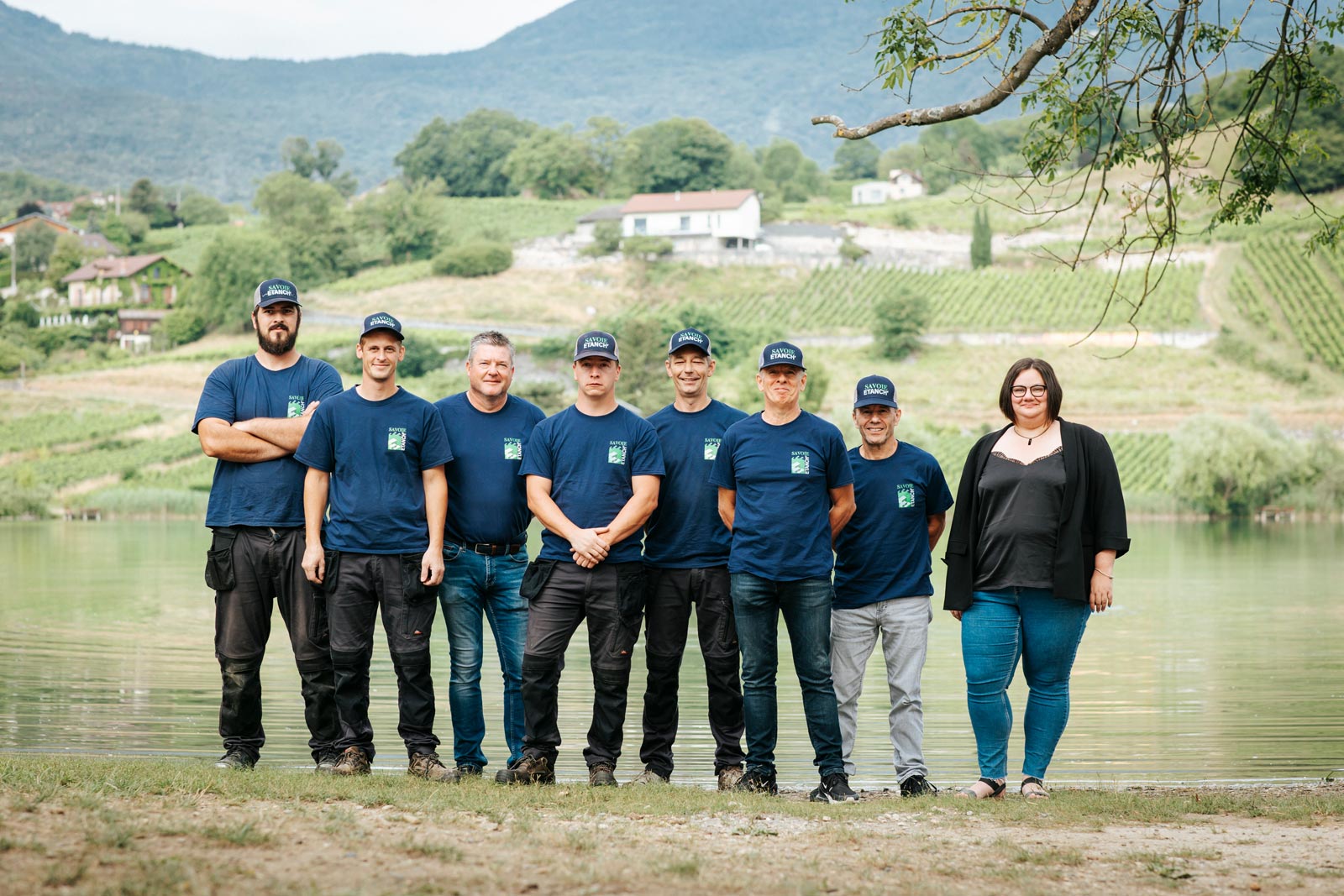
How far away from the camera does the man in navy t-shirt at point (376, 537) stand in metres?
6.29

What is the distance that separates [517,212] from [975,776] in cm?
11186

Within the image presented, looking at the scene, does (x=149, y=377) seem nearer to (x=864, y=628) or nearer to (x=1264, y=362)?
(x=1264, y=362)

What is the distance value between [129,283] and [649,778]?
97.7 m

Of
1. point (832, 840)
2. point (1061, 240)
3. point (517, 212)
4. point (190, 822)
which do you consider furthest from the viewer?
point (517, 212)

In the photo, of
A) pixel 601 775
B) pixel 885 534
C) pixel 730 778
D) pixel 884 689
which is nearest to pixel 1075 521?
pixel 885 534

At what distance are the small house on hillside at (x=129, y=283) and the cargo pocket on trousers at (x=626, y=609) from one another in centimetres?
9465

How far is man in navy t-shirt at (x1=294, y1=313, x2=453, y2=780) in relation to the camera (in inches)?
248

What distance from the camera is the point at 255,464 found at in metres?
6.48

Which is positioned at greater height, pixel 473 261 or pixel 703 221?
pixel 703 221

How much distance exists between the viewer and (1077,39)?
711cm

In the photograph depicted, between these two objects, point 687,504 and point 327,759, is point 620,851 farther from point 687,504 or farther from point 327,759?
point 327,759

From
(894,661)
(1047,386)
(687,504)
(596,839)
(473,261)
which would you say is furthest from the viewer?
(473,261)

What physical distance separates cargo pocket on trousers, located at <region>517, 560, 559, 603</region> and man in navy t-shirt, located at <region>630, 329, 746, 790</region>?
502 millimetres

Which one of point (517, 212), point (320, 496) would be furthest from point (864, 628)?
point (517, 212)
